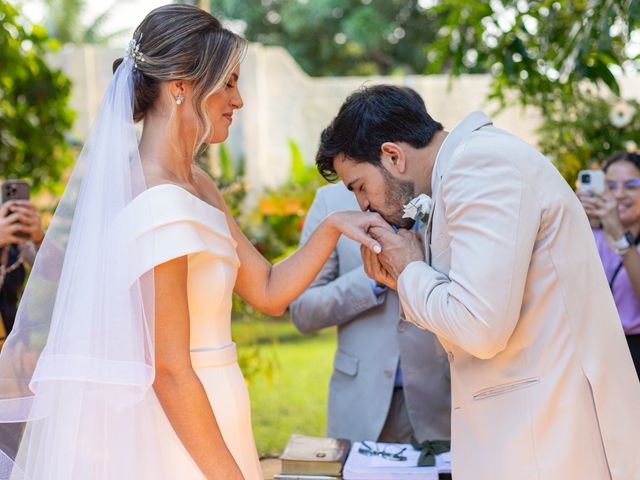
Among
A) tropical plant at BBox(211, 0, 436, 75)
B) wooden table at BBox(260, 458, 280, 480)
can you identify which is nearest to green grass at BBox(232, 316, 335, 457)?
wooden table at BBox(260, 458, 280, 480)

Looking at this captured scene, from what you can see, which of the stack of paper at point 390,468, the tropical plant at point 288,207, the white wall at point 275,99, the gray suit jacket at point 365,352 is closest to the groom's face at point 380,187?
the stack of paper at point 390,468

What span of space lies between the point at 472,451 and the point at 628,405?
405 mm

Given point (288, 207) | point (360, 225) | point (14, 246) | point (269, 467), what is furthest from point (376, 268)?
point (288, 207)

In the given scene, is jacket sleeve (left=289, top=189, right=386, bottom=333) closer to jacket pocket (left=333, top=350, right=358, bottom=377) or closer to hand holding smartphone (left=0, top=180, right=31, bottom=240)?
jacket pocket (left=333, top=350, right=358, bottom=377)

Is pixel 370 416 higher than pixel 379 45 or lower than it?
lower

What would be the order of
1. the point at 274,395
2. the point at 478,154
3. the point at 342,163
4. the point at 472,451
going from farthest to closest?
1. the point at 274,395
2. the point at 342,163
3. the point at 472,451
4. the point at 478,154

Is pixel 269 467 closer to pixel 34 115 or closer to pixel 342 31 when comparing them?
pixel 34 115

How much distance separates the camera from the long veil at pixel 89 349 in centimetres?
201

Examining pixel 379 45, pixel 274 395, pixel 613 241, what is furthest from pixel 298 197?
pixel 379 45

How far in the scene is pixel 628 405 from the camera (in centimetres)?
204

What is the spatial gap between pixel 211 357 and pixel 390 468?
733mm

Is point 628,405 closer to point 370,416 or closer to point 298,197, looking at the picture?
point 370,416

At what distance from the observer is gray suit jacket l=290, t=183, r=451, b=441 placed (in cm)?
324

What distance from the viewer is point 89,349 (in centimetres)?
204
